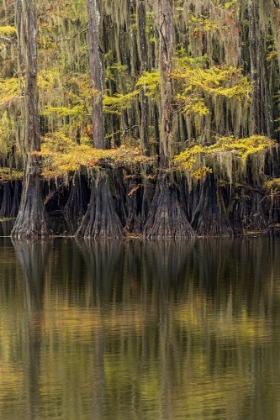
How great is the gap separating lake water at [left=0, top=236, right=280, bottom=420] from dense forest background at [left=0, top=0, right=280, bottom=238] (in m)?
7.60

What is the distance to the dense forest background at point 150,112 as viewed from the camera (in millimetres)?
26328

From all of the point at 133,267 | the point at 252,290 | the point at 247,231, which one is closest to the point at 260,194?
the point at 247,231

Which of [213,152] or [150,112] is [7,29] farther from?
[213,152]

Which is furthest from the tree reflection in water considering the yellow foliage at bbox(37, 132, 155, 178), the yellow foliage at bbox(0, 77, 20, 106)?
the yellow foliage at bbox(0, 77, 20, 106)

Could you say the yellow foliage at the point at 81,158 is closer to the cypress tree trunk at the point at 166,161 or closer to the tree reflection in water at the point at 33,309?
the cypress tree trunk at the point at 166,161

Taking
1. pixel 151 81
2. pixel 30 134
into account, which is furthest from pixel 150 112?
pixel 30 134

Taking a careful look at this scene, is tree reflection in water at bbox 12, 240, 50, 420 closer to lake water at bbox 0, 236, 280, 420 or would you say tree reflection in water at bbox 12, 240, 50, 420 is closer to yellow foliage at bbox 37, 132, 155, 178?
lake water at bbox 0, 236, 280, 420

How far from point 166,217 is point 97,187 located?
207 centimetres

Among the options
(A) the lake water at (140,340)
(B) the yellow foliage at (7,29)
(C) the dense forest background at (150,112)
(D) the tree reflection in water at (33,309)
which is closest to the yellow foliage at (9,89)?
(C) the dense forest background at (150,112)

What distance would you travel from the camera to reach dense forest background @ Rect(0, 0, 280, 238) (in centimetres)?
2633

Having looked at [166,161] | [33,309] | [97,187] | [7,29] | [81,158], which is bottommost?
[33,309]

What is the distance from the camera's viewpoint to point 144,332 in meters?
10.9

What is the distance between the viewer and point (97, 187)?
26.3 m

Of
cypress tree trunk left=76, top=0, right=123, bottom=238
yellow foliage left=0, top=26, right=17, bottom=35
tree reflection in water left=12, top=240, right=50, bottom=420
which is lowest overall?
tree reflection in water left=12, top=240, right=50, bottom=420
